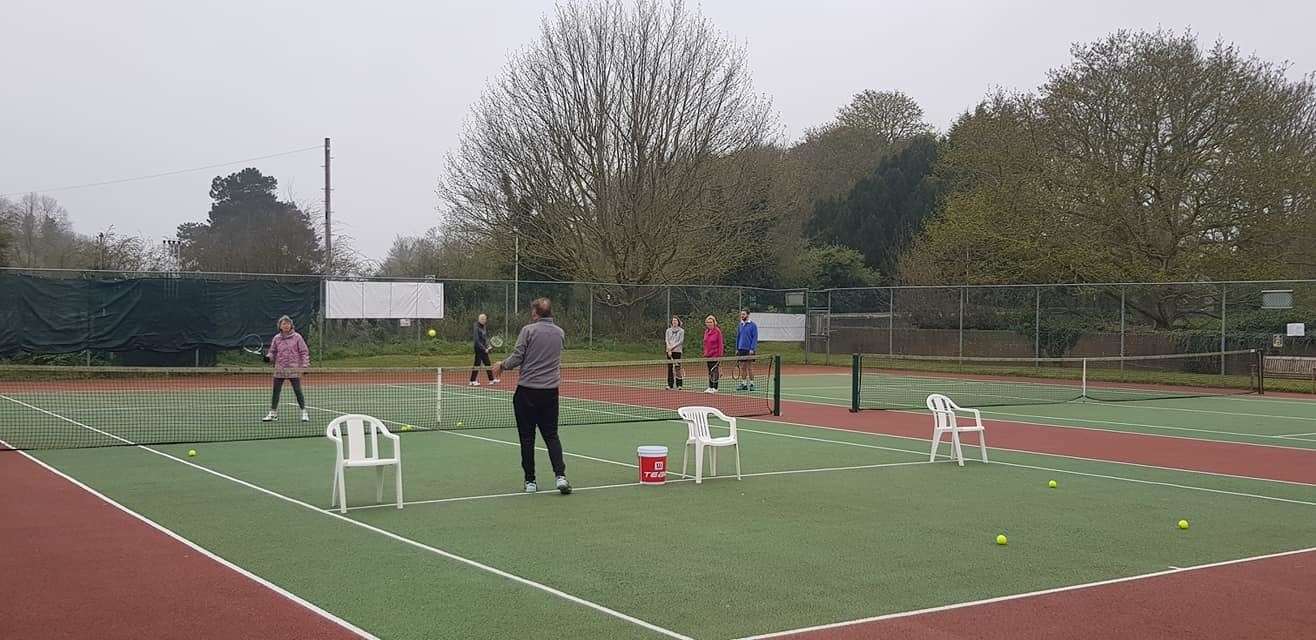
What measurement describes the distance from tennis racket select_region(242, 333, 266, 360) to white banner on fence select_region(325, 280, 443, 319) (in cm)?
189

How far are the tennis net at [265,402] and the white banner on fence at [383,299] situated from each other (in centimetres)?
231

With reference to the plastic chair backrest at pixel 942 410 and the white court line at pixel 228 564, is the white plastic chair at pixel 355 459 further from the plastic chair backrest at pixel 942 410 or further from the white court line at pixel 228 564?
the plastic chair backrest at pixel 942 410

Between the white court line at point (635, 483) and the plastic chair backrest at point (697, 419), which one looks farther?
the plastic chair backrest at point (697, 419)

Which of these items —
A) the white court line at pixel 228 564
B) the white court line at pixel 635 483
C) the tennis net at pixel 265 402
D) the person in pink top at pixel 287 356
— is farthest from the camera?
the person in pink top at pixel 287 356

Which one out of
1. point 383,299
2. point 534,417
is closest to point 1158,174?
point 383,299

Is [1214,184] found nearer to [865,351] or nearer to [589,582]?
[865,351]

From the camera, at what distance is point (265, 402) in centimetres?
2066

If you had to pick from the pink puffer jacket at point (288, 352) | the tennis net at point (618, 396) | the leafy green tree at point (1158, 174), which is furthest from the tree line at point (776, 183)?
the pink puffer jacket at point (288, 352)

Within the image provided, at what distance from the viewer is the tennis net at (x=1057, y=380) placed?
23.8m

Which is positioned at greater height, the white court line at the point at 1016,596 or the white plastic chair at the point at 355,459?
the white plastic chair at the point at 355,459

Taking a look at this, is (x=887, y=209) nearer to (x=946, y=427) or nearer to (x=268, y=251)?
(x=268, y=251)

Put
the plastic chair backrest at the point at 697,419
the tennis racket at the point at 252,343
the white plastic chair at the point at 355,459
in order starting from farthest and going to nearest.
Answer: the tennis racket at the point at 252,343 → the plastic chair backrest at the point at 697,419 → the white plastic chair at the point at 355,459

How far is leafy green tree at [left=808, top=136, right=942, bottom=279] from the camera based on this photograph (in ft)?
175

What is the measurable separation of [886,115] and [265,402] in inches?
2016
